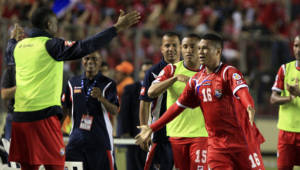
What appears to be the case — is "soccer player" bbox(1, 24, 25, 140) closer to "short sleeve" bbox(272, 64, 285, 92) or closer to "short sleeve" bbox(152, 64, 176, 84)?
"short sleeve" bbox(152, 64, 176, 84)

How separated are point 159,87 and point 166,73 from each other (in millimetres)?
371

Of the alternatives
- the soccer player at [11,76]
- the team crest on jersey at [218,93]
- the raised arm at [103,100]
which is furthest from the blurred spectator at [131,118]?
the team crest on jersey at [218,93]

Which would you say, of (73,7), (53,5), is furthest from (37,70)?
(73,7)

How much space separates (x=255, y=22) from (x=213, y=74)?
45.3ft

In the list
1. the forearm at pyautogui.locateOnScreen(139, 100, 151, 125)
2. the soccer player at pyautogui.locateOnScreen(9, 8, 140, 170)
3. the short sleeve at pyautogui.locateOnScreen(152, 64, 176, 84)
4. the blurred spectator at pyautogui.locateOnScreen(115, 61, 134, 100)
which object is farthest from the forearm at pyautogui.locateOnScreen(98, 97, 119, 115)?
the blurred spectator at pyautogui.locateOnScreen(115, 61, 134, 100)

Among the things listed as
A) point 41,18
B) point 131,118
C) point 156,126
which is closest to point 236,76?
point 156,126

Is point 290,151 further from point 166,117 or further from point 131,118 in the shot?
point 131,118

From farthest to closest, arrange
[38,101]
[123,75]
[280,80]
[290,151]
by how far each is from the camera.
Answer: [123,75] < [280,80] < [290,151] < [38,101]

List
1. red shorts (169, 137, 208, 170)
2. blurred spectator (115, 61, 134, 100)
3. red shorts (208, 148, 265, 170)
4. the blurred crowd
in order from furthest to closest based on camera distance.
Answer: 1. the blurred crowd
2. blurred spectator (115, 61, 134, 100)
3. red shorts (169, 137, 208, 170)
4. red shorts (208, 148, 265, 170)

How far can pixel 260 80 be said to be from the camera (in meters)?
17.6

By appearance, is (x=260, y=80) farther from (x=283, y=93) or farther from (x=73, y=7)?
(x=283, y=93)

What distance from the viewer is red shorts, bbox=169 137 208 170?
7766 mm

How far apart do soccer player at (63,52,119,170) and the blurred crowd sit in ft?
A: 19.1

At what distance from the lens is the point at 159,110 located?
871 cm
